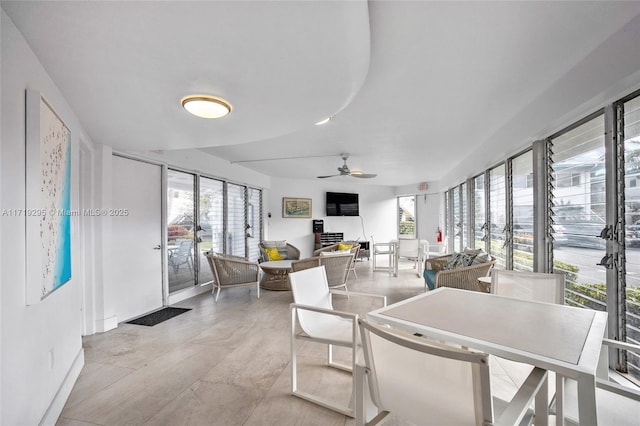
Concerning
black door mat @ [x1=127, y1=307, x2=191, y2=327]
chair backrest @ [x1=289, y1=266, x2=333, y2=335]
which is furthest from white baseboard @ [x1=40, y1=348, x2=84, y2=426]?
chair backrest @ [x1=289, y1=266, x2=333, y2=335]

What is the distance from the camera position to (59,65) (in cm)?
175

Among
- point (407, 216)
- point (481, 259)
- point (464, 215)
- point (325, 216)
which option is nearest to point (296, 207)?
point (325, 216)

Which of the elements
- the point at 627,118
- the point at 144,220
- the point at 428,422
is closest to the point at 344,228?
the point at 144,220

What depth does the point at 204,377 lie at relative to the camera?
7.54 feet

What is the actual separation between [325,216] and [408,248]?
3.36 metres

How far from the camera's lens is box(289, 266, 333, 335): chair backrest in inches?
83.0

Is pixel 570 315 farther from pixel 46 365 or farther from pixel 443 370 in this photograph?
pixel 46 365

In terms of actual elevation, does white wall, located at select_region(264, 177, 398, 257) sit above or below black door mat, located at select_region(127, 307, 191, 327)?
above

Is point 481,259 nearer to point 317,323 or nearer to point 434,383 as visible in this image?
point 317,323

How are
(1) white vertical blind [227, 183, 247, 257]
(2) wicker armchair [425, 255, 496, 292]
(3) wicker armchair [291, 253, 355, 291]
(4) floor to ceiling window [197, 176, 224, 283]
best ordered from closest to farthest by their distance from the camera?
(2) wicker armchair [425, 255, 496, 292] → (3) wicker armchair [291, 253, 355, 291] → (4) floor to ceiling window [197, 176, 224, 283] → (1) white vertical blind [227, 183, 247, 257]

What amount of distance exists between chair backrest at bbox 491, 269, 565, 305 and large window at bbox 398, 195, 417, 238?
7.40m

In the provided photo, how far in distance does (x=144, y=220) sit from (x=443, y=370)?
421 cm

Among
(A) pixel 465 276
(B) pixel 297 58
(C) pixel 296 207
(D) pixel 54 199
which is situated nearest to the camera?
(B) pixel 297 58

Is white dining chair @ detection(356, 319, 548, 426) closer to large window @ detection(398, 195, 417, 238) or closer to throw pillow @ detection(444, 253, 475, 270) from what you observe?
throw pillow @ detection(444, 253, 475, 270)
